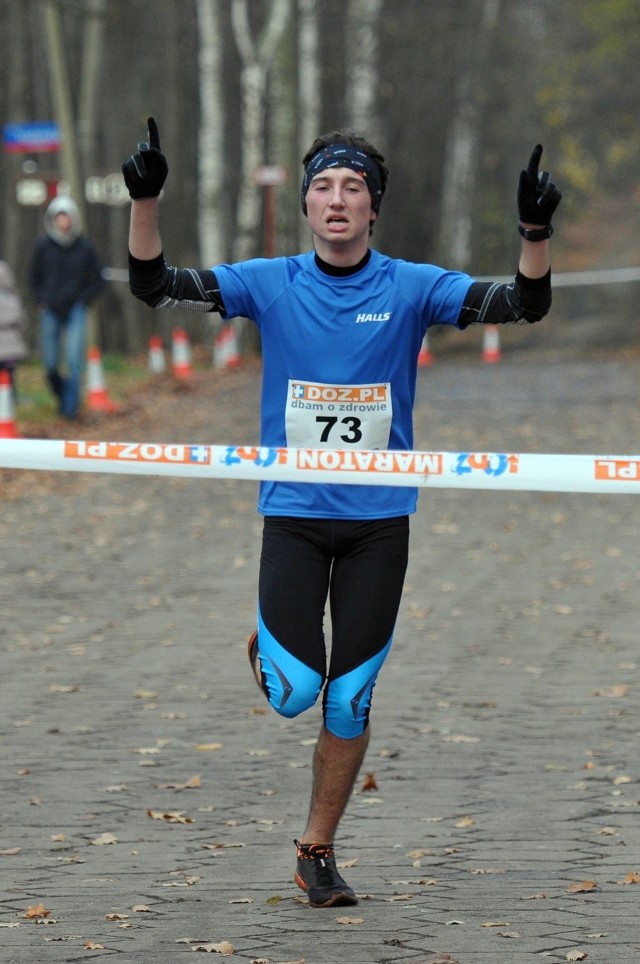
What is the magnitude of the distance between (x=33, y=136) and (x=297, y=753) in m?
17.6

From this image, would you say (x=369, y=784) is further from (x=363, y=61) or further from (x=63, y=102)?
(x=363, y=61)

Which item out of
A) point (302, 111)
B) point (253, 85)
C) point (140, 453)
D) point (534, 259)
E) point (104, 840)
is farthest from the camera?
point (302, 111)

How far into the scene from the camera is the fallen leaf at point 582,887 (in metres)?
5.45

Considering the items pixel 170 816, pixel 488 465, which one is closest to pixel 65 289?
pixel 170 816

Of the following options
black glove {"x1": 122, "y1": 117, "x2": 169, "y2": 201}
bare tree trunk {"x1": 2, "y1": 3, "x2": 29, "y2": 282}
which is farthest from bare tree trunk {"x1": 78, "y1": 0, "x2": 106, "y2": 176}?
black glove {"x1": 122, "y1": 117, "x2": 169, "y2": 201}

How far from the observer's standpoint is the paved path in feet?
16.9

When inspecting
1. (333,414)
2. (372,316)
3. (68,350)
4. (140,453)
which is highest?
(372,316)

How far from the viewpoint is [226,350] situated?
31.9 m

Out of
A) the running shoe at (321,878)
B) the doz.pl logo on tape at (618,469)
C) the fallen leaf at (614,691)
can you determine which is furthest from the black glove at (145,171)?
the fallen leaf at (614,691)

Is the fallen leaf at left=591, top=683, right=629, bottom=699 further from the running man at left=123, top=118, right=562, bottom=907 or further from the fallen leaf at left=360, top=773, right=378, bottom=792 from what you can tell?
the running man at left=123, top=118, right=562, bottom=907

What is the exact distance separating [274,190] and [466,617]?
2584 cm

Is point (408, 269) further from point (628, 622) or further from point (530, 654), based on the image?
point (628, 622)

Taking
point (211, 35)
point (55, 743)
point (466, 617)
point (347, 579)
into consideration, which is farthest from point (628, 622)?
point (211, 35)

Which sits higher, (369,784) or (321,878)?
(321,878)
